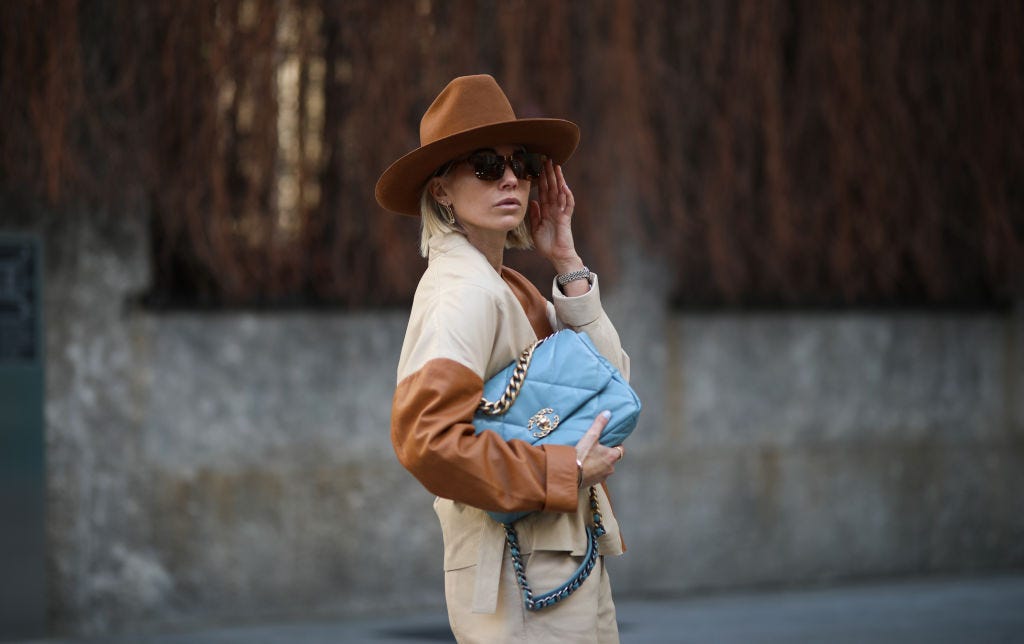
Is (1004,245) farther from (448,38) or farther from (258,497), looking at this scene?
(258,497)

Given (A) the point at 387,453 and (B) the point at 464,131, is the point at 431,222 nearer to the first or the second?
(B) the point at 464,131

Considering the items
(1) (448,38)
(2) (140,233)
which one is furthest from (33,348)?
(1) (448,38)

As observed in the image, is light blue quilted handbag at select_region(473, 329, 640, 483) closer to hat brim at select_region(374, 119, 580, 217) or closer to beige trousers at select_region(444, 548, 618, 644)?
beige trousers at select_region(444, 548, 618, 644)

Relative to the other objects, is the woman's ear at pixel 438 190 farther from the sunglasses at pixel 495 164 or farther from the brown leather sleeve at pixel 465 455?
the brown leather sleeve at pixel 465 455

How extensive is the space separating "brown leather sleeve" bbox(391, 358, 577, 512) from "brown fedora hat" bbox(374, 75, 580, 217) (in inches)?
20.3

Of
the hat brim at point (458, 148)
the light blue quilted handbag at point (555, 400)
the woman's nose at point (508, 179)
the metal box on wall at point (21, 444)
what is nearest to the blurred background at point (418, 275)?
the metal box on wall at point (21, 444)

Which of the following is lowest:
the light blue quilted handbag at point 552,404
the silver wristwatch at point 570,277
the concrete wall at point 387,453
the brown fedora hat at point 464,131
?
the concrete wall at point 387,453

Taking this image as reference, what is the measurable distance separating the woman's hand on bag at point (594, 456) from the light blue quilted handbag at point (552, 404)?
0.02 metres

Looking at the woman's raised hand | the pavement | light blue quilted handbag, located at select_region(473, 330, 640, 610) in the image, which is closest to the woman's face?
the woman's raised hand

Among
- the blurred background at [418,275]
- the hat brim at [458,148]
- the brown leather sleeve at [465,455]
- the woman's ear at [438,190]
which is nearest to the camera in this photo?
the brown leather sleeve at [465,455]

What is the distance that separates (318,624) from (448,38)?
2990 millimetres

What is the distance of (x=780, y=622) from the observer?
647 centimetres

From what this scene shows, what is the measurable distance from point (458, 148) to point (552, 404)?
62cm

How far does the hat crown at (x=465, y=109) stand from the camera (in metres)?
3.00
